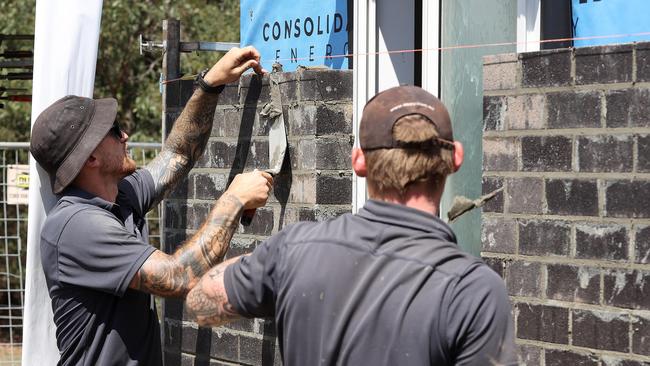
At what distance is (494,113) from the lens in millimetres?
3980

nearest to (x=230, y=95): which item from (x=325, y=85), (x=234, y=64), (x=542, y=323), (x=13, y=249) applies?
(x=234, y=64)

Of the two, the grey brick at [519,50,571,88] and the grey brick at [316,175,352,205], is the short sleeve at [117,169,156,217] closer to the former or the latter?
the grey brick at [316,175,352,205]

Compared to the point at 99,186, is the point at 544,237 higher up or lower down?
lower down

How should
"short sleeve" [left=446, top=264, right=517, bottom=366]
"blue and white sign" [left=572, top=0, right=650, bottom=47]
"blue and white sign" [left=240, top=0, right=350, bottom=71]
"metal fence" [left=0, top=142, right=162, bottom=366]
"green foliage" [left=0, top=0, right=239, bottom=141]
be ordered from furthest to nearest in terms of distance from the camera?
"green foliage" [left=0, top=0, right=239, bottom=141], "metal fence" [left=0, top=142, right=162, bottom=366], "blue and white sign" [left=240, top=0, right=350, bottom=71], "blue and white sign" [left=572, top=0, right=650, bottom=47], "short sleeve" [left=446, top=264, right=517, bottom=366]

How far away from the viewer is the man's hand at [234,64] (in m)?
4.49

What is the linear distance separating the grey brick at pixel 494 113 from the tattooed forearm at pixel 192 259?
1018mm

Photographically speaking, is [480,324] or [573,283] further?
[573,283]

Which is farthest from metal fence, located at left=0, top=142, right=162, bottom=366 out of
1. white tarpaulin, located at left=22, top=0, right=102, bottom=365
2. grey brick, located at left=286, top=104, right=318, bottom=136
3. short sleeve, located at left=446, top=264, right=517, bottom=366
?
short sleeve, located at left=446, top=264, right=517, bottom=366

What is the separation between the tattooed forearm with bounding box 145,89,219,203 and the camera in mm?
4758

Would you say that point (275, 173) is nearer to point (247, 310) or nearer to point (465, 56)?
point (465, 56)

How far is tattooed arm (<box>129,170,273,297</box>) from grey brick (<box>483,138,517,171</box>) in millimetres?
878

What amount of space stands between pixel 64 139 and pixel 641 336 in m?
2.33

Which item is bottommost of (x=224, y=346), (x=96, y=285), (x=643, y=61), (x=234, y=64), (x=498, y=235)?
(x=224, y=346)

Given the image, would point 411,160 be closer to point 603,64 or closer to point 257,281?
point 257,281
